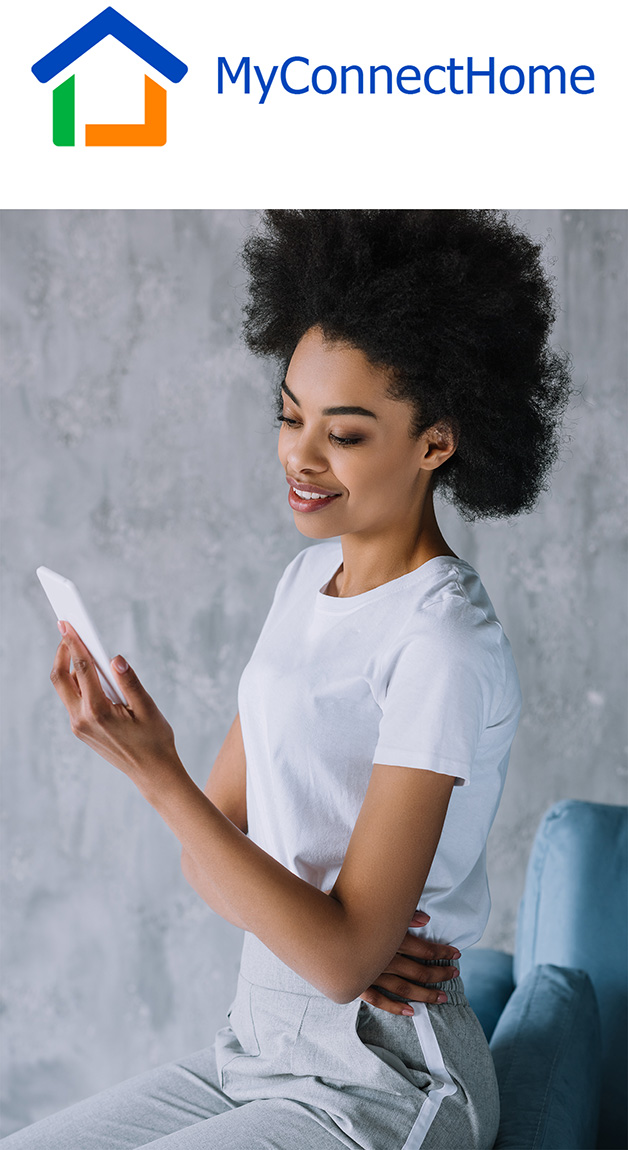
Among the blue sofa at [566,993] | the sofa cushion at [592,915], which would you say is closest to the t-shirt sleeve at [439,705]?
the blue sofa at [566,993]

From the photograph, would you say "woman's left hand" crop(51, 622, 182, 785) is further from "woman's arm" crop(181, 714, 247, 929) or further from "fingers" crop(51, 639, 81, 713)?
"woman's arm" crop(181, 714, 247, 929)

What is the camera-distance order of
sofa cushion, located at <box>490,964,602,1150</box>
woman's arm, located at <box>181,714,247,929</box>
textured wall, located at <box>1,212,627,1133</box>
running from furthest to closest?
textured wall, located at <box>1,212,627,1133</box> < woman's arm, located at <box>181,714,247,929</box> < sofa cushion, located at <box>490,964,602,1150</box>

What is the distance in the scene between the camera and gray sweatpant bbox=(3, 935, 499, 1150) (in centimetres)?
101

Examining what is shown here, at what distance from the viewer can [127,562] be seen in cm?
233

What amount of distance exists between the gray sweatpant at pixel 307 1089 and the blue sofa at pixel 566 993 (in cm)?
16

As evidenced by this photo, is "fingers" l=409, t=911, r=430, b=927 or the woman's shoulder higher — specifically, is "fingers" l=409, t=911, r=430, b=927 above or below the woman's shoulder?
below

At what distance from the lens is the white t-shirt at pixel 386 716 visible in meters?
0.99

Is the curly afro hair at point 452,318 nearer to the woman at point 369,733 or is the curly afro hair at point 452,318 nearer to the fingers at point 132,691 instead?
the woman at point 369,733
